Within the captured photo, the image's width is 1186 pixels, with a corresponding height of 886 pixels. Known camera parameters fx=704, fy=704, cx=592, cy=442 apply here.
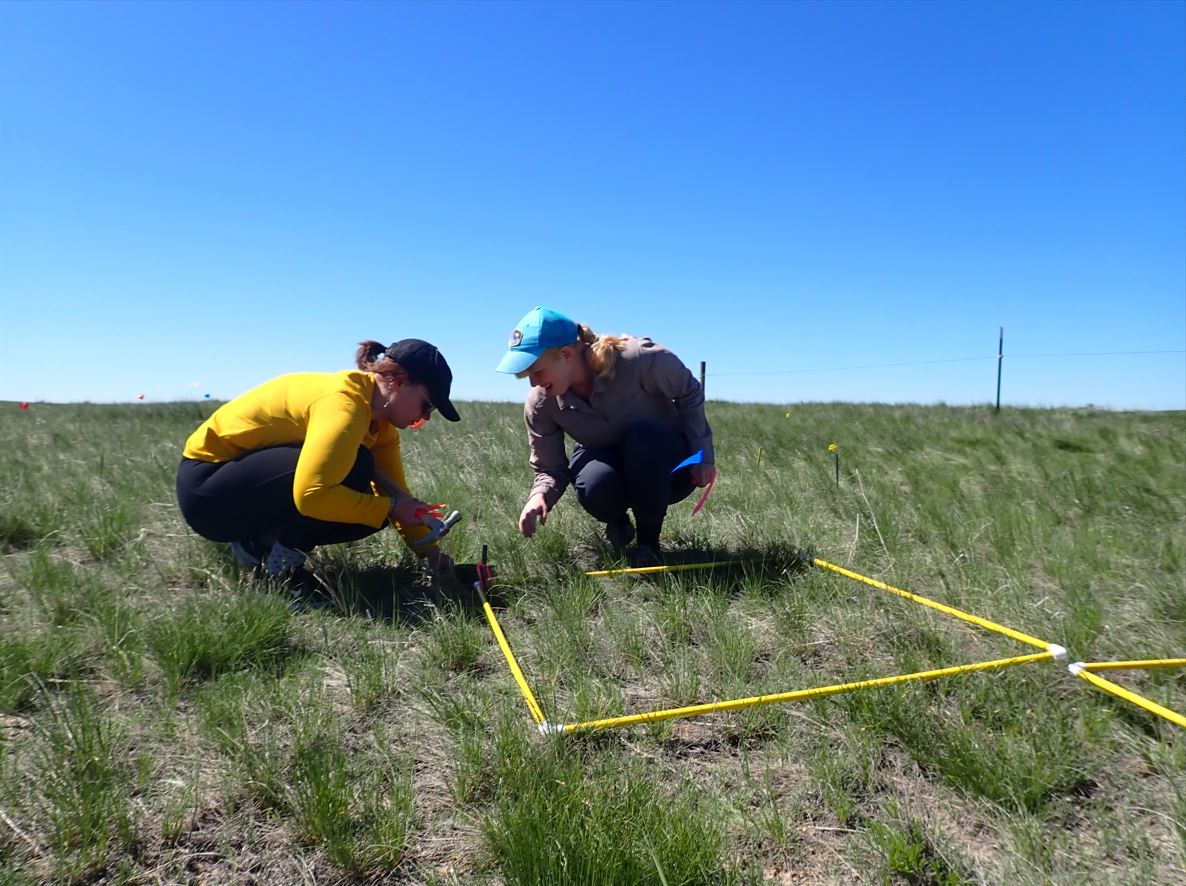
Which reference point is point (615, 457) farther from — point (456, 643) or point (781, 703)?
point (781, 703)

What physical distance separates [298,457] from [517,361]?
33.8 inches

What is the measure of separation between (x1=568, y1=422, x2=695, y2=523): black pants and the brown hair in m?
0.98

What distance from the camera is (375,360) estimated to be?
2693 millimetres

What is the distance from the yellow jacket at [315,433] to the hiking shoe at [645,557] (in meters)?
0.89

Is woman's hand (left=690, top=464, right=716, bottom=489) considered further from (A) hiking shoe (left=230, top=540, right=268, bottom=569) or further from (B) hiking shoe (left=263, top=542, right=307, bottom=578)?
(A) hiking shoe (left=230, top=540, right=268, bottom=569)

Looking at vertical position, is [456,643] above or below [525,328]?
below

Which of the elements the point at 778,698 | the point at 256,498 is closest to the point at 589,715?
the point at 778,698

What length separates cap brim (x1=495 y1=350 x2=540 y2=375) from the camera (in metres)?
2.58

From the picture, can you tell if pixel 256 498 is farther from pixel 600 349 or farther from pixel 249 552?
pixel 600 349

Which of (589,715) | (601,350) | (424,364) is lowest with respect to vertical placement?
(589,715)

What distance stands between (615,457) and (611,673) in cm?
130

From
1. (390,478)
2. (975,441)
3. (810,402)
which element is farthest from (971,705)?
(810,402)

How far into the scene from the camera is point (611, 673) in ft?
6.41

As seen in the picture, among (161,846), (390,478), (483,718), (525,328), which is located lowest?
(161,846)
